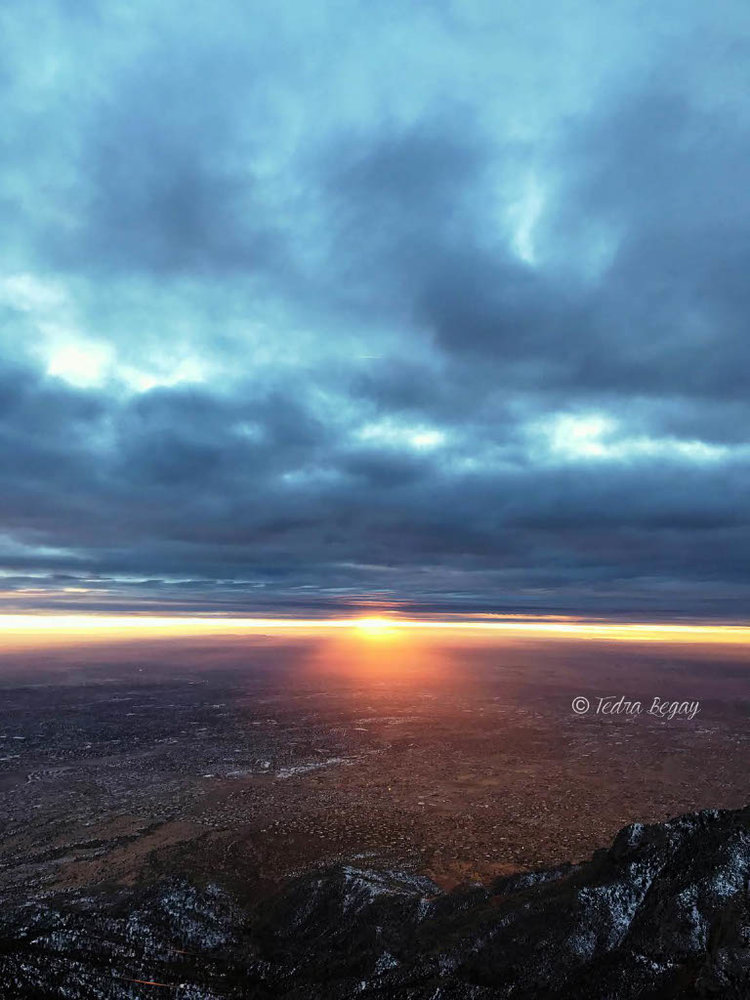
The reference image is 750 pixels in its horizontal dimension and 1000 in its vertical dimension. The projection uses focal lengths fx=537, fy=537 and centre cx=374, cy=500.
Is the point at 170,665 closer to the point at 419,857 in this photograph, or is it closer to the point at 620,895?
the point at 419,857

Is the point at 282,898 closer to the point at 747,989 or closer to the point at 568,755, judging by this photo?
the point at 747,989

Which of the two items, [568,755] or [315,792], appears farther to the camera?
[568,755]

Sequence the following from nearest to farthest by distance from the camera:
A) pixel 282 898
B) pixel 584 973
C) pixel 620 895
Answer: pixel 584 973, pixel 620 895, pixel 282 898

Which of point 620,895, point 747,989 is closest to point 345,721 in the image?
point 620,895

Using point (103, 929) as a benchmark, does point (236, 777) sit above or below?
below

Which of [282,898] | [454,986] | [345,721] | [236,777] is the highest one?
[454,986]

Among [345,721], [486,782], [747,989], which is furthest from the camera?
[345,721]
